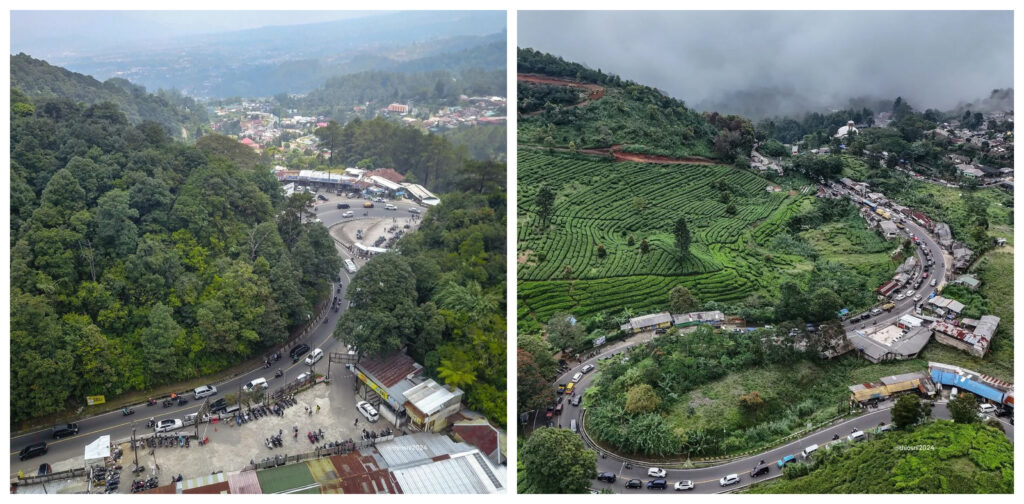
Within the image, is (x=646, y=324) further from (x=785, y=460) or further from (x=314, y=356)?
(x=314, y=356)

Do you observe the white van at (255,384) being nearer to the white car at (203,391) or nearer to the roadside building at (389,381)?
the white car at (203,391)

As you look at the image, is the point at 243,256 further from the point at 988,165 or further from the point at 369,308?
the point at 988,165

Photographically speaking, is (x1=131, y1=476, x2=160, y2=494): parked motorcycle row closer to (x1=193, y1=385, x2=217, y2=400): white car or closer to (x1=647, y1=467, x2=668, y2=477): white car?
(x1=193, y1=385, x2=217, y2=400): white car

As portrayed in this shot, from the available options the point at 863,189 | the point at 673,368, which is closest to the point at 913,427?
the point at 673,368

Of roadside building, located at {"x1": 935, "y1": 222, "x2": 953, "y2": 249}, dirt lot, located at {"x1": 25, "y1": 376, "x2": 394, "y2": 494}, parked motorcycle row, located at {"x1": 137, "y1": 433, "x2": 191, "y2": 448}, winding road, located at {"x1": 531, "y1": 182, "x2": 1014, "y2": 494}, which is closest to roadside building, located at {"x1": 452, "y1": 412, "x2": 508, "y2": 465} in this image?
winding road, located at {"x1": 531, "y1": 182, "x2": 1014, "y2": 494}

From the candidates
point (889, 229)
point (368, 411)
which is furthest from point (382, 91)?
point (889, 229)

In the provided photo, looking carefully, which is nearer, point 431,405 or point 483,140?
point 431,405
